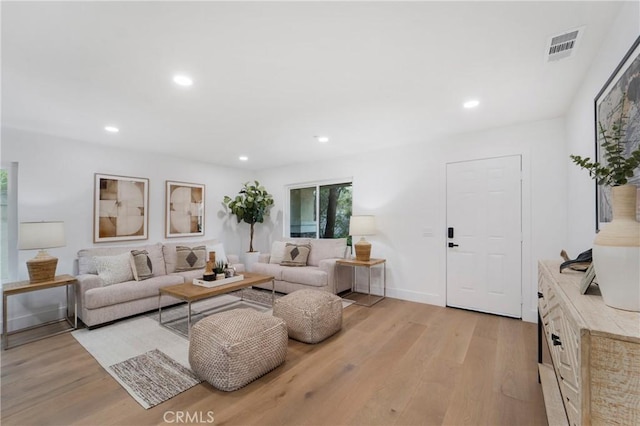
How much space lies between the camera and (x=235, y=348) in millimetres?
2057

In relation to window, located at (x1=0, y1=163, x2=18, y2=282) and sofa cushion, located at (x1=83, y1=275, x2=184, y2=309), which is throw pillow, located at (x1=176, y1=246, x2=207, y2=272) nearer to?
sofa cushion, located at (x1=83, y1=275, x2=184, y2=309)

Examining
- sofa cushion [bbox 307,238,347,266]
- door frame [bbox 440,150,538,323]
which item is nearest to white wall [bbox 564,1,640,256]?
door frame [bbox 440,150,538,323]

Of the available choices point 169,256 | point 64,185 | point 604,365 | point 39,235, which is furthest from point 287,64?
point 64,185

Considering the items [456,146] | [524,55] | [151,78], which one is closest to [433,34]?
[524,55]

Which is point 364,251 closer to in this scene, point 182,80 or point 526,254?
point 526,254

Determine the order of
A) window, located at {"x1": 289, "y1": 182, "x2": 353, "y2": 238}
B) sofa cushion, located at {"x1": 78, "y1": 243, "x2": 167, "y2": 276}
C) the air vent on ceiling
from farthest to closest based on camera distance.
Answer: window, located at {"x1": 289, "y1": 182, "x2": 353, "y2": 238} → sofa cushion, located at {"x1": 78, "y1": 243, "x2": 167, "y2": 276} → the air vent on ceiling

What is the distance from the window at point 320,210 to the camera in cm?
518

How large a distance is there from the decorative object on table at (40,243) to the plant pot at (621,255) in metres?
4.65

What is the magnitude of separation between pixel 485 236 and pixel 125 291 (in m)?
4.66

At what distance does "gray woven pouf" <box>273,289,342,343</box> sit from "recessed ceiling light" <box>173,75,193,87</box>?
2.33m

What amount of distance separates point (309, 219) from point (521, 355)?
3.97 meters

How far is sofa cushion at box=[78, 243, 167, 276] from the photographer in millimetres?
3645

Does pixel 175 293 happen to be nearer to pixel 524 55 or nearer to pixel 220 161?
pixel 220 161

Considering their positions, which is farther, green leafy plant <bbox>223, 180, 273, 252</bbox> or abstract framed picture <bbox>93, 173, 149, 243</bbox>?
green leafy plant <bbox>223, 180, 273, 252</bbox>
